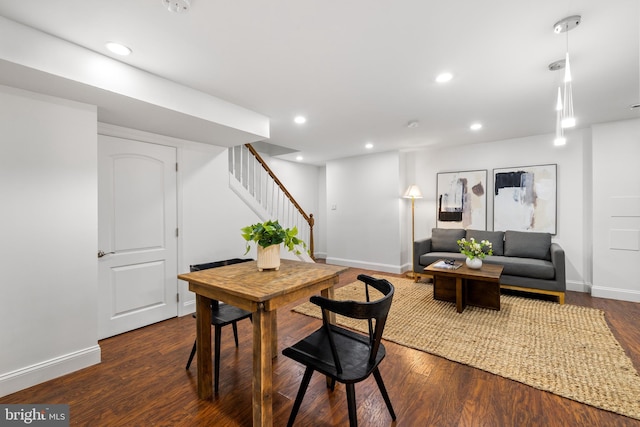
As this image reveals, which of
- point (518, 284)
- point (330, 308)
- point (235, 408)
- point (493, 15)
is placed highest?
point (493, 15)

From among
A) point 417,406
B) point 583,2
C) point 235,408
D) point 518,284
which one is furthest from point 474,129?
point 235,408

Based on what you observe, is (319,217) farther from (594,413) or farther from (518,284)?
(594,413)

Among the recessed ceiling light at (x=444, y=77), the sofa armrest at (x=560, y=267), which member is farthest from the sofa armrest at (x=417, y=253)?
the recessed ceiling light at (x=444, y=77)

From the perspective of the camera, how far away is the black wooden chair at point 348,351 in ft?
4.39

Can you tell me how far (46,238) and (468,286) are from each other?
4.47m

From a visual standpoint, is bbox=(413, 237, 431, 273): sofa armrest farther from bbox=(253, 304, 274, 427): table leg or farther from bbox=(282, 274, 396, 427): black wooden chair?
bbox=(253, 304, 274, 427): table leg

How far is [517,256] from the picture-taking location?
4.26 meters

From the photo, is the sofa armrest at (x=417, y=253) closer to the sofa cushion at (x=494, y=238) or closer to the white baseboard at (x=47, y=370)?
Result: the sofa cushion at (x=494, y=238)

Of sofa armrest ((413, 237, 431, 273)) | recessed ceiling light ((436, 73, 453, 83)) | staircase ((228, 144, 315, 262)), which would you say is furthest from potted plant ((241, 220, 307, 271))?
sofa armrest ((413, 237, 431, 273))

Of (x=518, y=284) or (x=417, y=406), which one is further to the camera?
(x=518, y=284)

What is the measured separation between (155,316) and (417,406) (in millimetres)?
2950

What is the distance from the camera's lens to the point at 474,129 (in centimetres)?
A: 411

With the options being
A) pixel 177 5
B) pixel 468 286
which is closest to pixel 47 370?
pixel 177 5

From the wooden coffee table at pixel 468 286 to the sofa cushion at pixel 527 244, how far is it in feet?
2.55
